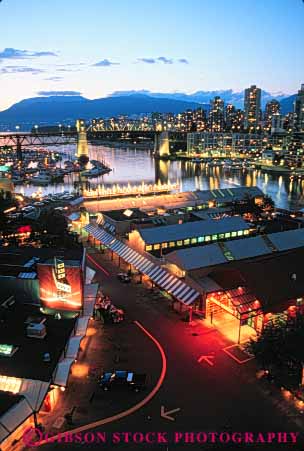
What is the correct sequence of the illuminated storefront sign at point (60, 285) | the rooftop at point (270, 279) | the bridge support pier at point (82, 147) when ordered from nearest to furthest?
the illuminated storefront sign at point (60, 285), the rooftop at point (270, 279), the bridge support pier at point (82, 147)

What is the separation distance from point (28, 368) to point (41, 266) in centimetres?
340

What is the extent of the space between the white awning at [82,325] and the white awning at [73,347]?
283 mm

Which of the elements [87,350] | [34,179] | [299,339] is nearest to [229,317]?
[299,339]

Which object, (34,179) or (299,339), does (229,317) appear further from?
(34,179)

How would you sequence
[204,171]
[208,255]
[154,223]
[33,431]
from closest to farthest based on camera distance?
1. [33,431]
2. [208,255]
3. [154,223]
4. [204,171]

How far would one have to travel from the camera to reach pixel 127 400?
9227mm

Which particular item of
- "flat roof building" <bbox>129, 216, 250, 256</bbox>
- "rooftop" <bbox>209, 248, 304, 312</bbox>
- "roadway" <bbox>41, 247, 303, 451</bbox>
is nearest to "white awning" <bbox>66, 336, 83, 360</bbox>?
"roadway" <bbox>41, 247, 303, 451</bbox>

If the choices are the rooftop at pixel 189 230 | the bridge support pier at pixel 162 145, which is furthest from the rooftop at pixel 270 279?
the bridge support pier at pixel 162 145

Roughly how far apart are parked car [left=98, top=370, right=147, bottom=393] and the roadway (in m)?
0.48

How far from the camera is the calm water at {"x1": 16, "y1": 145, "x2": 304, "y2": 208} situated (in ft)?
152

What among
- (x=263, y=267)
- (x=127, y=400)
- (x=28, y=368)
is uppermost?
(x=263, y=267)

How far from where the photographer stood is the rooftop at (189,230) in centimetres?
1653

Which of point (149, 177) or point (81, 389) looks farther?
point (149, 177)

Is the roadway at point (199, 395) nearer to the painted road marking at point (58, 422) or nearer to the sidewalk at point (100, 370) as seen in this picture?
the sidewalk at point (100, 370)
